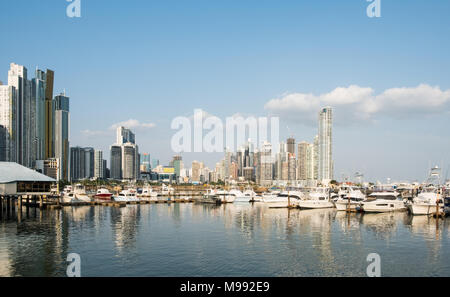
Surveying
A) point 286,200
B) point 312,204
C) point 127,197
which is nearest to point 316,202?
point 312,204

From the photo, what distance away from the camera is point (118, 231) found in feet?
183

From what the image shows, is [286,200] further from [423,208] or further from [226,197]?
[423,208]

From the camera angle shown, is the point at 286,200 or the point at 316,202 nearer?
the point at 316,202

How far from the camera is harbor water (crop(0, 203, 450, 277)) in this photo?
3381 cm

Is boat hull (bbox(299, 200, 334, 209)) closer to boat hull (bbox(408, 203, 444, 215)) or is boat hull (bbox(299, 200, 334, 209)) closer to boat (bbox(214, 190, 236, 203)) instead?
boat hull (bbox(408, 203, 444, 215))

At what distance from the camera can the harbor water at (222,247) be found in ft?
111

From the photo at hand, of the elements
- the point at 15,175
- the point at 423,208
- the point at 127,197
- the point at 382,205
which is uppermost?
the point at 15,175

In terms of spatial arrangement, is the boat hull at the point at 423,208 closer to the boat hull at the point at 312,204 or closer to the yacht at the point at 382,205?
the yacht at the point at 382,205

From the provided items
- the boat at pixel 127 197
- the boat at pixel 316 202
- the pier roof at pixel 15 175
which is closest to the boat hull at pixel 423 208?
the boat at pixel 316 202

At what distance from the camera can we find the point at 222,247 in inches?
1726

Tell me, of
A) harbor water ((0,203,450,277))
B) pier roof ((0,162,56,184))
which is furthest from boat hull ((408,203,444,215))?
pier roof ((0,162,56,184))
